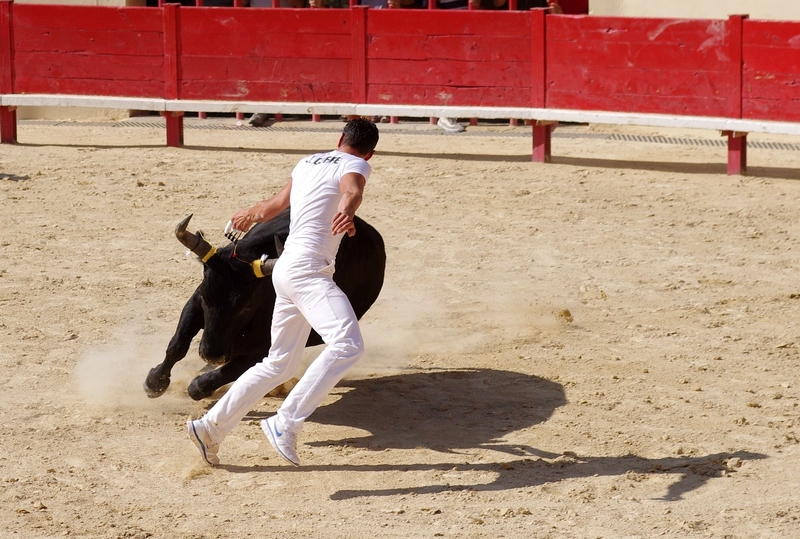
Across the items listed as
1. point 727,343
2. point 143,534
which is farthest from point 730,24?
point 143,534

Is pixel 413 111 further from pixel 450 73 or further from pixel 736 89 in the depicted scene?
pixel 736 89

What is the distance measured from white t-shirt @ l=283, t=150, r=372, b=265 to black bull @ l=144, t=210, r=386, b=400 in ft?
1.02

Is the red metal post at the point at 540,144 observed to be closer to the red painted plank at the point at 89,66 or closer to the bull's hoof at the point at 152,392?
the red painted plank at the point at 89,66

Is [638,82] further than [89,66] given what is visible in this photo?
No

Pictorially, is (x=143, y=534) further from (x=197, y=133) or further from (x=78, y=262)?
(x=197, y=133)

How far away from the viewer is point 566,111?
438 inches

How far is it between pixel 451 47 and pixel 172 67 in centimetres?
271

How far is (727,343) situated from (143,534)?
341cm

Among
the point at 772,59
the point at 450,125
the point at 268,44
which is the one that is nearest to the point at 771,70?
the point at 772,59

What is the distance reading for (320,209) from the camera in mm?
4582

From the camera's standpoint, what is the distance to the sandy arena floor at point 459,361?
4.32m

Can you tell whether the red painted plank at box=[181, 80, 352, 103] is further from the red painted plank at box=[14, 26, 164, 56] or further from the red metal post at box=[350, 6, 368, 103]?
the red painted plank at box=[14, 26, 164, 56]

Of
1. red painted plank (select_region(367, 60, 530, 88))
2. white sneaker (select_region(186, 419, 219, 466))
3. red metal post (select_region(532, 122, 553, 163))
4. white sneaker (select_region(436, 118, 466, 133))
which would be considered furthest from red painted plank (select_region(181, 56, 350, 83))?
white sneaker (select_region(186, 419, 219, 466))

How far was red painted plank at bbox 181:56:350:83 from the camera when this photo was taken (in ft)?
38.5
